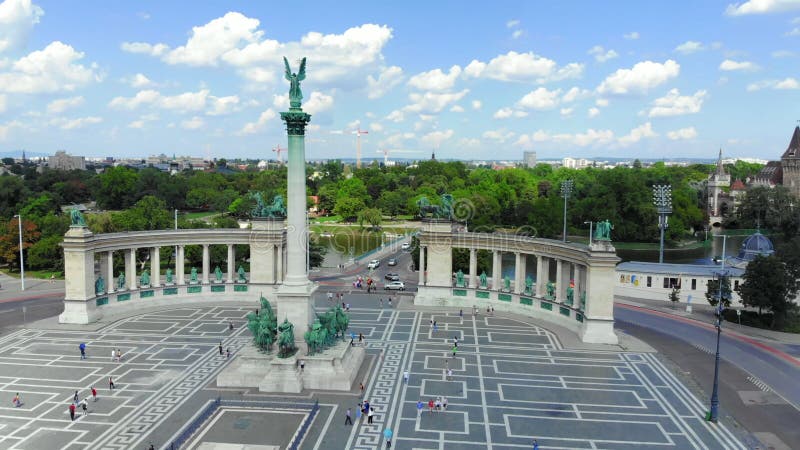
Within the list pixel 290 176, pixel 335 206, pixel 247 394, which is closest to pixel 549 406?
pixel 247 394

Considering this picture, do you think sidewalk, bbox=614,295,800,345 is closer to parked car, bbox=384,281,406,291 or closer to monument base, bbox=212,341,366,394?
parked car, bbox=384,281,406,291

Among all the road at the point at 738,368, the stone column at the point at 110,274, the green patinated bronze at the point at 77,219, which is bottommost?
the road at the point at 738,368

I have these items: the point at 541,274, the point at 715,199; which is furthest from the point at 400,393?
the point at 715,199

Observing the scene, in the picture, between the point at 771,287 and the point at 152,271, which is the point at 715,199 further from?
the point at 152,271

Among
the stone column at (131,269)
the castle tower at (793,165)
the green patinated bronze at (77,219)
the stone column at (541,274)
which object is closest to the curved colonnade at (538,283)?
the stone column at (541,274)

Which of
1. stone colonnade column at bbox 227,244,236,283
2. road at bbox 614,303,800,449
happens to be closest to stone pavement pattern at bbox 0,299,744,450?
road at bbox 614,303,800,449

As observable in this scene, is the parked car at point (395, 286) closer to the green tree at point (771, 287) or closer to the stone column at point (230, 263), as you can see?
the stone column at point (230, 263)
